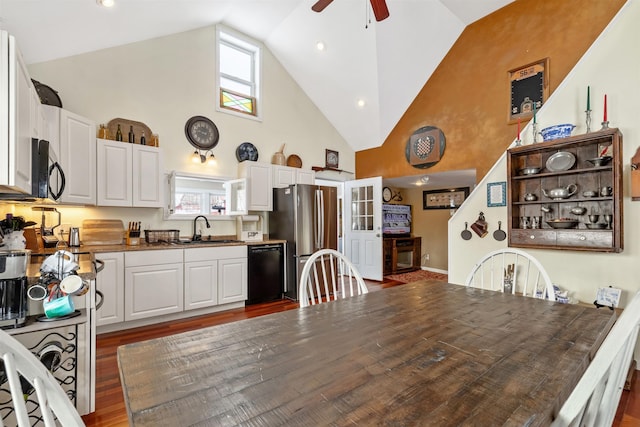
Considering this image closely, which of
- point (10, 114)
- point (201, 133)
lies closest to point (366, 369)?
point (10, 114)

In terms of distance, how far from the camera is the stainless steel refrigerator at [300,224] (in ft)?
13.6

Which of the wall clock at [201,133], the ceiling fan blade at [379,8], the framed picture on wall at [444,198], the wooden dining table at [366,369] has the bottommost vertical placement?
the wooden dining table at [366,369]

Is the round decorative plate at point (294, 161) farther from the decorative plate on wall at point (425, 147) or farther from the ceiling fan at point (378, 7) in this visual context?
the ceiling fan at point (378, 7)

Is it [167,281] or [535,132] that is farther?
[167,281]

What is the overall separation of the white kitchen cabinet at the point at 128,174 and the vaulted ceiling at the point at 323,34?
3.58ft

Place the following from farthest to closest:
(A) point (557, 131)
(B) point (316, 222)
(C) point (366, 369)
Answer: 1. (B) point (316, 222)
2. (A) point (557, 131)
3. (C) point (366, 369)

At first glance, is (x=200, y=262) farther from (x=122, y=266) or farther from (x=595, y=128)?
(x=595, y=128)

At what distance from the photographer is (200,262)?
3.39 metres

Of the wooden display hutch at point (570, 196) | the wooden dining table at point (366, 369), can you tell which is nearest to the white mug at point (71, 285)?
the wooden dining table at point (366, 369)

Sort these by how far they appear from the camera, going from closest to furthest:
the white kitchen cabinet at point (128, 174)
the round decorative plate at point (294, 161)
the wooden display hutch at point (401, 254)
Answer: the white kitchen cabinet at point (128, 174) < the round decorative plate at point (294, 161) < the wooden display hutch at point (401, 254)

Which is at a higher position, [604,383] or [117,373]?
[604,383]

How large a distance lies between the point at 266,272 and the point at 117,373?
201 centimetres

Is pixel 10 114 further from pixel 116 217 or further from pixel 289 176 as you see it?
pixel 289 176

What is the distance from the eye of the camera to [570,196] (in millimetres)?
2713
